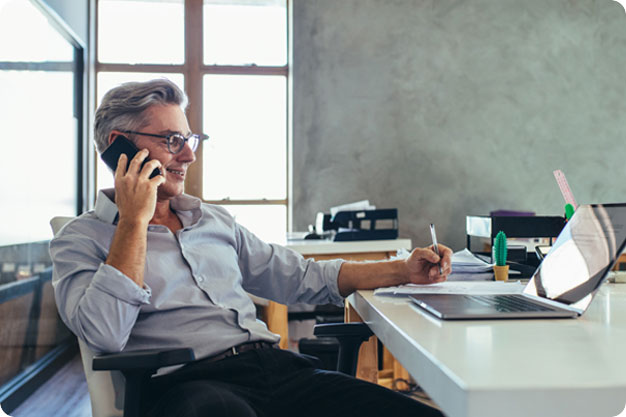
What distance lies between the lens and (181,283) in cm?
126

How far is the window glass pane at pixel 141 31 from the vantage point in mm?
4328

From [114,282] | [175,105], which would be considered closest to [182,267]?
[114,282]

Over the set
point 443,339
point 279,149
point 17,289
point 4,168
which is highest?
point 279,149

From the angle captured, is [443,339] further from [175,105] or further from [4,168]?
[4,168]

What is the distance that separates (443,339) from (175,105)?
102cm

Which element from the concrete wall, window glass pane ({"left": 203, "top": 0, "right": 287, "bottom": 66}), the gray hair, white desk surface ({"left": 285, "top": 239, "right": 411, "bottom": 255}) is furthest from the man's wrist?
window glass pane ({"left": 203, "top": 0, "right": 287, "bottom": 66})

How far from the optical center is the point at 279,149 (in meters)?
4.49

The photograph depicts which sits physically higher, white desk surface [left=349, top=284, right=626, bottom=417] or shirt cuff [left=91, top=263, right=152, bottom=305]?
shirt cuff [left=91, top=263, right=152, bottom=305]

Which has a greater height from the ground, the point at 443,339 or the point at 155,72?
the point at 155,72

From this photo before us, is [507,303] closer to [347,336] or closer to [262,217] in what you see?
[347,336]

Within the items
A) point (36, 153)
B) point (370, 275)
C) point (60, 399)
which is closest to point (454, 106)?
point (36, 153)

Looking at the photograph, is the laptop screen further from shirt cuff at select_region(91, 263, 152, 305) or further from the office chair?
shirt cuff at select_region(91, 263, 152, 305)

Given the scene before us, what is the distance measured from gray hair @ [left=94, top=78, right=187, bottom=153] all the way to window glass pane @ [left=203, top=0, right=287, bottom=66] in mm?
3150

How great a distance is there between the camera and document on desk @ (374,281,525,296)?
1.14m
